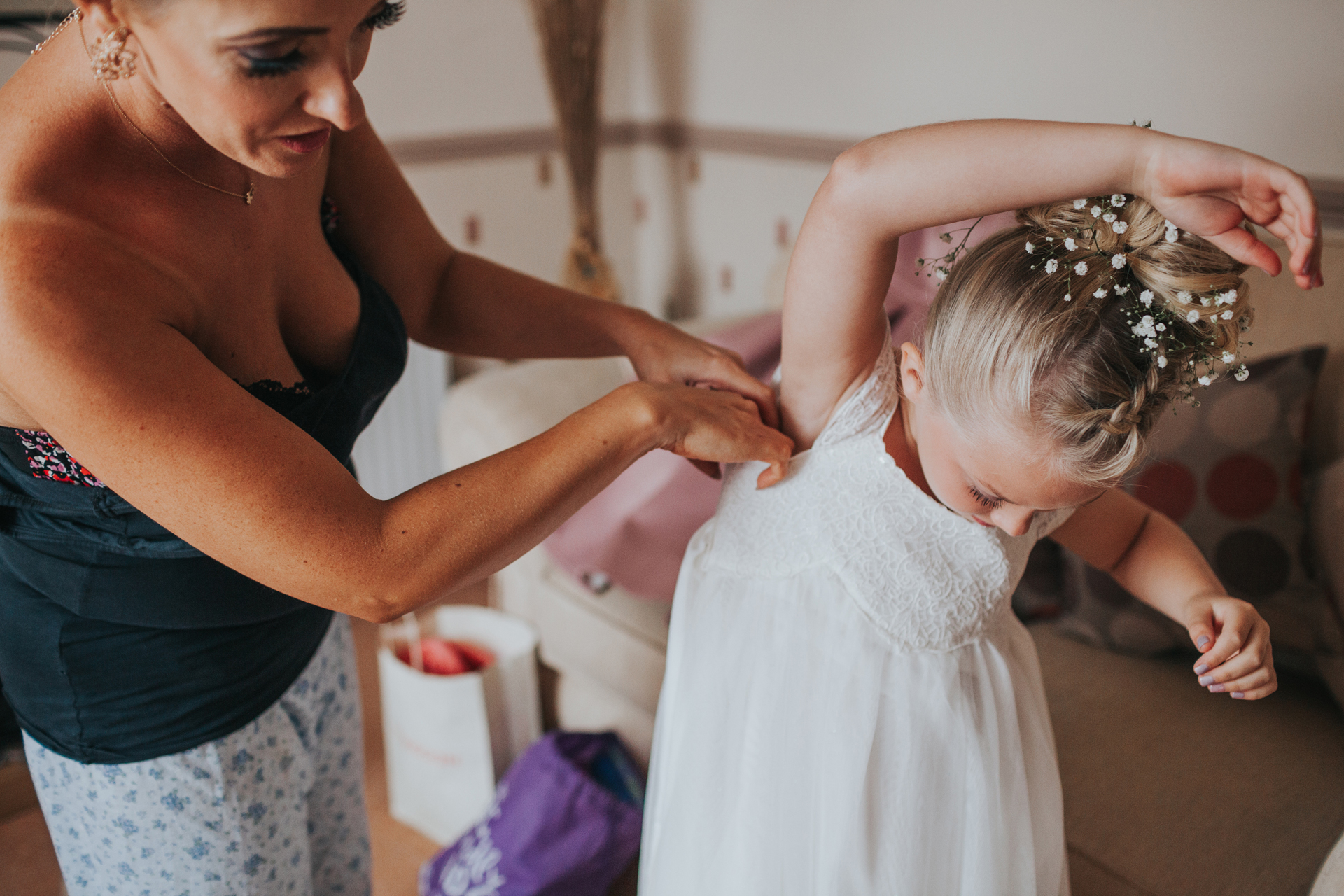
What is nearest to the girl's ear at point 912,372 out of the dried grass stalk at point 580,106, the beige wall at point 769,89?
the beige wall at point 769,89

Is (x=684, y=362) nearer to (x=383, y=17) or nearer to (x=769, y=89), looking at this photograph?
(x=383, y=17)

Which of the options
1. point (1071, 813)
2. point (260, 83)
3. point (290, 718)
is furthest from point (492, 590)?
point (260, 83)

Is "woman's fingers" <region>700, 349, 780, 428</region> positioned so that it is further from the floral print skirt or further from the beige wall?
the beige wall

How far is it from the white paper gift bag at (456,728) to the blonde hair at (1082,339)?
120 centimetres

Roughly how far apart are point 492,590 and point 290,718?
116 centimetres

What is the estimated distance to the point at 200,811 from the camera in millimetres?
912

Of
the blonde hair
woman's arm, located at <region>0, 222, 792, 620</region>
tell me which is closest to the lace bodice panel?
the blonde hair

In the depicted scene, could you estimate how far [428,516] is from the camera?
728 mm

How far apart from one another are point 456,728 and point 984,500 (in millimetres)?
1208

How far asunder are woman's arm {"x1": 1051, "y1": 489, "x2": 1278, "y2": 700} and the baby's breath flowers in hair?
0.85 feet

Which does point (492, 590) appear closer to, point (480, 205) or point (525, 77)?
point (480, 205)

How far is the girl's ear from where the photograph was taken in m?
0.92

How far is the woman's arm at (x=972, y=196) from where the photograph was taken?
2.12 feet

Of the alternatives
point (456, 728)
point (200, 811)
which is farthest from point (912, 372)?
point (456, 728)
